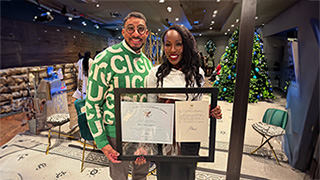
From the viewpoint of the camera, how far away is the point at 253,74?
0.65 meters

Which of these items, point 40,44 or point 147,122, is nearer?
point 147,122

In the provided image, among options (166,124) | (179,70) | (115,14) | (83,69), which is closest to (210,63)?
(179,70)

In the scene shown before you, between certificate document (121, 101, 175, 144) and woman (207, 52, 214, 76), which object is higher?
woman (207, 52, 214, 76)

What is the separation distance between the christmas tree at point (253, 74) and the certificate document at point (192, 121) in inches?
5.7

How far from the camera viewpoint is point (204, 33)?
1.77ft

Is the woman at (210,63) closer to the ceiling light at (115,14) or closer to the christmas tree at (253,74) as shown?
the christmas tree at (253,74)

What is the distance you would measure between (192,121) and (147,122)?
0.16 metres

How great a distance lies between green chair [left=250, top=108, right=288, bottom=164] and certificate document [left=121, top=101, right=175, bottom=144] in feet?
1.61

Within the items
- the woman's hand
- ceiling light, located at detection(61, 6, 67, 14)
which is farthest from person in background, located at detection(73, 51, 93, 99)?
the woman's hand

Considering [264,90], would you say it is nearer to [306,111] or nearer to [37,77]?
[306,111]

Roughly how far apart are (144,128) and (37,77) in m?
0.61

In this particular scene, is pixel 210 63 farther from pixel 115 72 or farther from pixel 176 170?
pixel 176 170

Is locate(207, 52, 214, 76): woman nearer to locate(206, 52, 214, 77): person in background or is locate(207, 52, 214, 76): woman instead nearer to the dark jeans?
locate(206, 52, 214, 77): person in background

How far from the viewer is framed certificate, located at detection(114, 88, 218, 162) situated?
1.50ft
